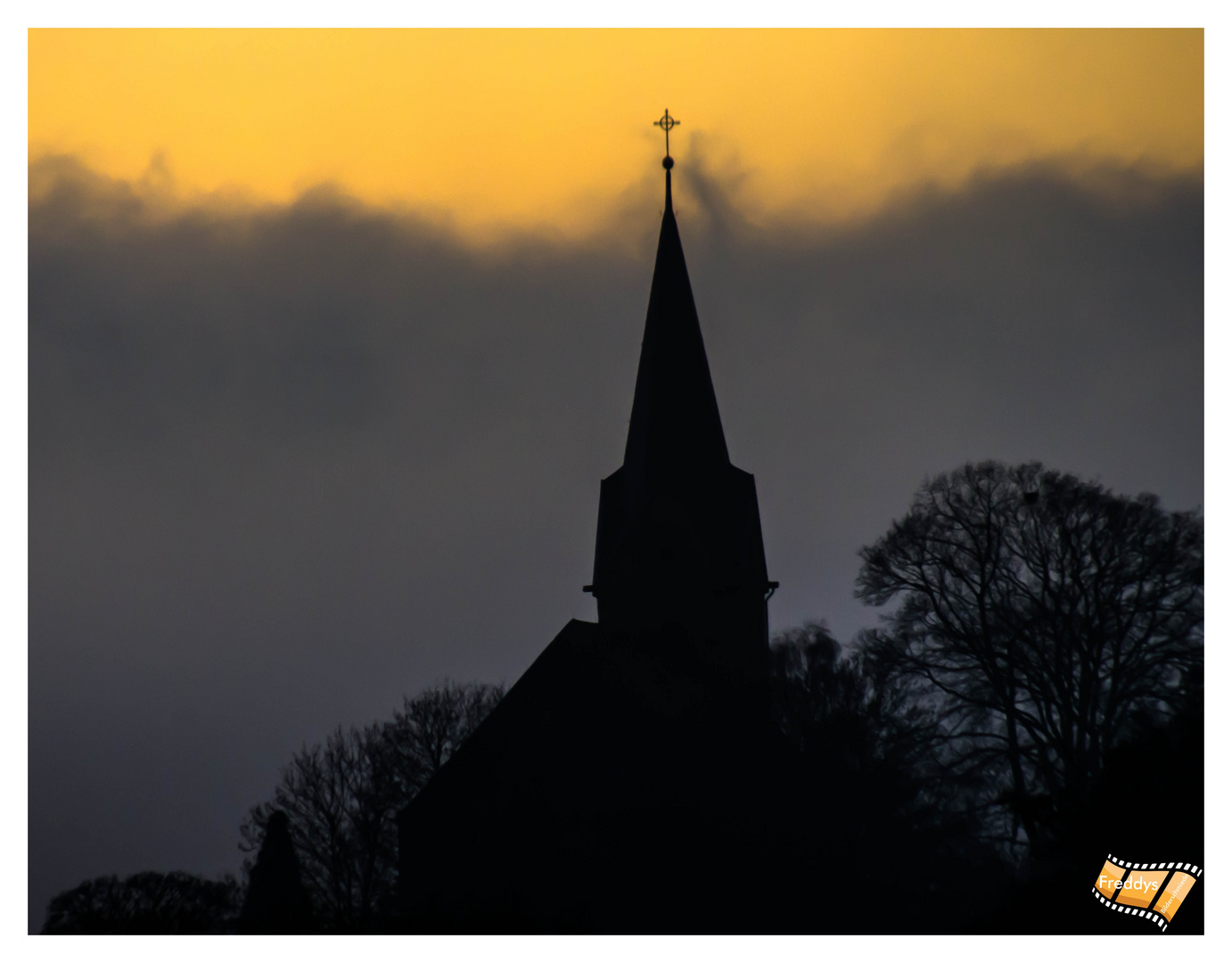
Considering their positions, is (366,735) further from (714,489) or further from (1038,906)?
(1038,906)

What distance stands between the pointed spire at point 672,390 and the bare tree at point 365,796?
35.7 feet

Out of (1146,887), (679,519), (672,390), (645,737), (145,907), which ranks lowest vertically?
(1146,887)

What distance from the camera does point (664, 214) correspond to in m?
35.0

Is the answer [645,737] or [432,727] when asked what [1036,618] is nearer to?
[645,737]

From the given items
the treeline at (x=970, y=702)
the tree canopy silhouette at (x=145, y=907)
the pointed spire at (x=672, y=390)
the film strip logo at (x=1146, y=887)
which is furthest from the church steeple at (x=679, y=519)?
the film strip logo at (x=1146, y=887)

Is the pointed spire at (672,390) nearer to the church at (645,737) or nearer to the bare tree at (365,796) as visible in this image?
the church at (645,737)

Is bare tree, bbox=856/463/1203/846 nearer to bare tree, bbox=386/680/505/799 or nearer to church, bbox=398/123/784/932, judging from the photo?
church, bbox=398/123/784/932

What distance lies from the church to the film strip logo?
9.29 m

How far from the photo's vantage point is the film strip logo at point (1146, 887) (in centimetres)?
1753

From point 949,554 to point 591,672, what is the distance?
25.4ft

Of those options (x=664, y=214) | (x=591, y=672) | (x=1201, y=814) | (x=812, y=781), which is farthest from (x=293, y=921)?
(x=664, y=214)

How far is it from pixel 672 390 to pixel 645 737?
870 centimetres

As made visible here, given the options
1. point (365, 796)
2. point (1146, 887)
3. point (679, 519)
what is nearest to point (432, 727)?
point (365, 796)

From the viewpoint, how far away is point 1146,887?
58.4 ft
